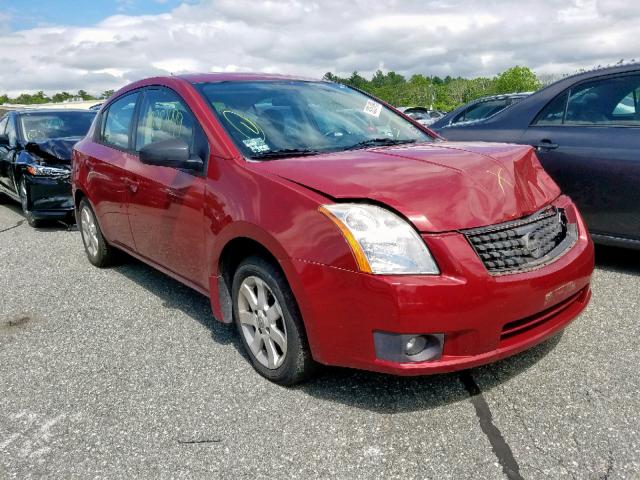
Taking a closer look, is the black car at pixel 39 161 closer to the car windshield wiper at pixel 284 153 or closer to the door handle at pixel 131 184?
the door handle at pixel 131 184

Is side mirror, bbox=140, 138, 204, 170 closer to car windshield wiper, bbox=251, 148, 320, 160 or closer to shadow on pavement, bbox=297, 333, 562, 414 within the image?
car windshield wiper, bbox=251, 148, 320, 160

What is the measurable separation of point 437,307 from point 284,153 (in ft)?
3.99

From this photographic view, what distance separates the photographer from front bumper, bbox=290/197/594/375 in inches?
88.0

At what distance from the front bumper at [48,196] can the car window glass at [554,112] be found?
5.39m

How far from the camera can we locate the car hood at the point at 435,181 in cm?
237

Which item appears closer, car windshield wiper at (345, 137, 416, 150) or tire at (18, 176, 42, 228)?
car windshield wiper at (345, 137, 416, 150)

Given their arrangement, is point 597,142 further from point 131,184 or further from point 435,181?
point 131,184

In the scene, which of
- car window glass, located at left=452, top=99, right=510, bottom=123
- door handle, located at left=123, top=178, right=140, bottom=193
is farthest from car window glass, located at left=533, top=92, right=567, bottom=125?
car window glass, located at left=452, top=99, right=510, bottom=123

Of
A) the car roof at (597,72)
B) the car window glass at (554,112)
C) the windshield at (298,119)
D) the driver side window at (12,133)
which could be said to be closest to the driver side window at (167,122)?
the windshield at (298,119)

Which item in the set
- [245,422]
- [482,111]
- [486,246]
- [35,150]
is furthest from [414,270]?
[482,111]

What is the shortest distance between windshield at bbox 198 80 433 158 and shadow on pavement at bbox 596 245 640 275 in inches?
77.6

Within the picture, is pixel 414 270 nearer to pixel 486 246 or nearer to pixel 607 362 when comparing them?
pixel 486 246

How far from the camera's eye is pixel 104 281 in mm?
4758

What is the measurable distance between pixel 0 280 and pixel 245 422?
11.3 ft
